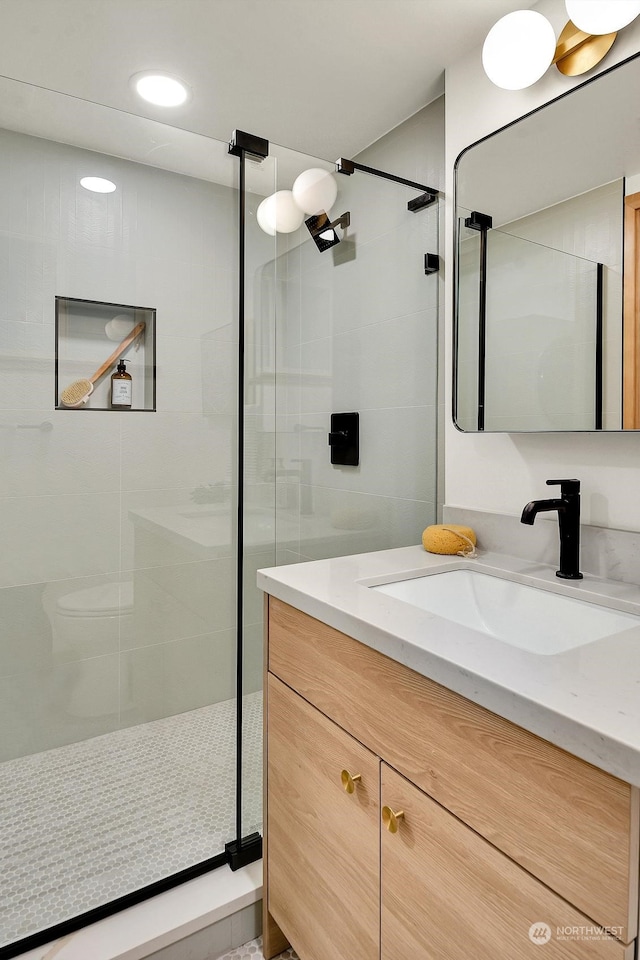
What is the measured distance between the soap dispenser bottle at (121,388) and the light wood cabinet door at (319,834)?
2.44 ft

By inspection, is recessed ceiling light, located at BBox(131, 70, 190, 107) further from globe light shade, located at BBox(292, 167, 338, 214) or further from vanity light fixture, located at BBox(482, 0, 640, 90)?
vanity light fixture, located at BBox(482, 0, 640, 90)

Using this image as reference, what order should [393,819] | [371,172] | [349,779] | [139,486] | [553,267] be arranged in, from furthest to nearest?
[371,172] → [139,486] → [553,267] → [349,779] → [393,819]

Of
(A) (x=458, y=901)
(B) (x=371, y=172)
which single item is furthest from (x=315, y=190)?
(A) (x=458, y=901)

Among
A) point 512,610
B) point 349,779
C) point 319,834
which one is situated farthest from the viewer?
point 512,610

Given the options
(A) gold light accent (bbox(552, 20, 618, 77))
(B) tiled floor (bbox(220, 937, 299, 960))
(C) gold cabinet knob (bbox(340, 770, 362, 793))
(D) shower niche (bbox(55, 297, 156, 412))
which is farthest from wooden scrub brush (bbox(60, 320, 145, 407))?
(B) tiled floor (bbox(220, 937, 299, 960))

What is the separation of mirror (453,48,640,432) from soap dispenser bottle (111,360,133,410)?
2.84 ft

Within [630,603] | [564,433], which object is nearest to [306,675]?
[630,603]

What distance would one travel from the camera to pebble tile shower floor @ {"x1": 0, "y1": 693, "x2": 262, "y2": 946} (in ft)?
4.22

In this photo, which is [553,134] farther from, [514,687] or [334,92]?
[514,687]

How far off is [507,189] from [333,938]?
1.66 meters

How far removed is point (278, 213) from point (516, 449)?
0.87m

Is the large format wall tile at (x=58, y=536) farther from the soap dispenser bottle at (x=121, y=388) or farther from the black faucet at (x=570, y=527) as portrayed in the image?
the black faucet at (x=570, y=527)

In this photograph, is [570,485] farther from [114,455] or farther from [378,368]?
[114,455]

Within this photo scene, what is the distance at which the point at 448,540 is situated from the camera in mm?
1411
